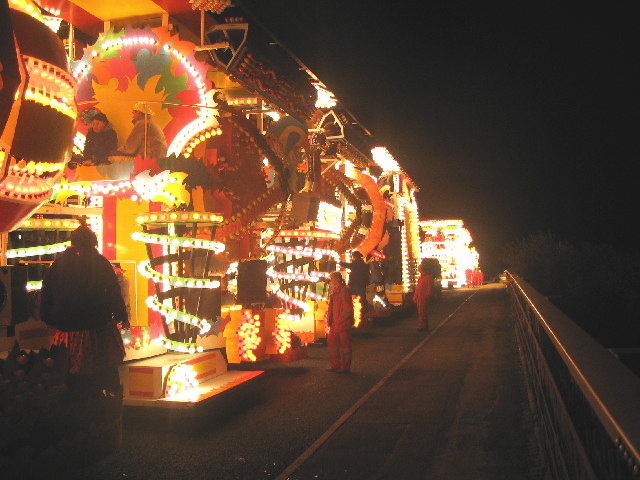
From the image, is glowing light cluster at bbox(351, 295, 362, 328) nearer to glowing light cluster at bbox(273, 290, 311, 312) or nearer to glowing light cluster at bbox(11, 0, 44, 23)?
glowing light cluster at bbox(273, 290, 311, 312)

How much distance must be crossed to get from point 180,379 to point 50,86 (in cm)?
400

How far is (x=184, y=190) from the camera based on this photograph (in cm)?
841

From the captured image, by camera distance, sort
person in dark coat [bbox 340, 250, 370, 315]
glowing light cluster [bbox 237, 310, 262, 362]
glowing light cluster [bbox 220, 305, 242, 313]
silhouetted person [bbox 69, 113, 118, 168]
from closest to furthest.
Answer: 1. silhouetted person [bbox 69, 113, 118, 168]
2. glowing light cluster [bbox 237, 310, 262, 362]
3. glowing light cluster [bbox 220, 305, 242, 313]
4. person in dark coat [bbox 340, 250, 370, 315]

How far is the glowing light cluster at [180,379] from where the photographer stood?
727cm

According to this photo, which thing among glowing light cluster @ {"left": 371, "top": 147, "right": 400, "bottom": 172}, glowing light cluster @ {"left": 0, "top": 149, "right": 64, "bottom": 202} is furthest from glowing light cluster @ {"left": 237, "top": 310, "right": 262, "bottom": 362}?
glowing light cluster @ {"left": 371, "top": 147, "right": 400, "bottom": 172}

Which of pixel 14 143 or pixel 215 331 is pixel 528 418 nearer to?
pixel 215 331

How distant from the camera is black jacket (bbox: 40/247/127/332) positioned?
574 centimetres

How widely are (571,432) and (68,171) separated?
7878mm

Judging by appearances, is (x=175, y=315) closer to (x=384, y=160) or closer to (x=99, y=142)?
(x=99, y=142)

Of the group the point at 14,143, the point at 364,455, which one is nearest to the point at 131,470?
the point at 364,455

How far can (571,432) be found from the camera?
9.59 ft

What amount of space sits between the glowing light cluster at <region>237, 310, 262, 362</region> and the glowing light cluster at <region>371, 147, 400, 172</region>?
1596cm

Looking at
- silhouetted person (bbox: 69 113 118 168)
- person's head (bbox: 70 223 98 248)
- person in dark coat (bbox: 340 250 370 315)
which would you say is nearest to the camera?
person's head (bbox: 70 223 98 248)

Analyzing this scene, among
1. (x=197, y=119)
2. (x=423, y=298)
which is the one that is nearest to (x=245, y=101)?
(x=197, y=119)
